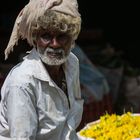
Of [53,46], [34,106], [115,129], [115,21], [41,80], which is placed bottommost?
[115,21]

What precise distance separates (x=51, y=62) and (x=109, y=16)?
6.67 metres

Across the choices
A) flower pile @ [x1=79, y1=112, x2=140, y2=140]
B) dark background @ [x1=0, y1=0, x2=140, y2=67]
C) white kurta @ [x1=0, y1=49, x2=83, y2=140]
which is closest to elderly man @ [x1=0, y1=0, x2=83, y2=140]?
white kurta @ [x1=0, y1=49, x2=83, y2=140]

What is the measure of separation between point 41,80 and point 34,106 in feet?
0.53

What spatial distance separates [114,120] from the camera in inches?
210

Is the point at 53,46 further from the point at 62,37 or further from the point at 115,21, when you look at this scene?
the point at 115,21

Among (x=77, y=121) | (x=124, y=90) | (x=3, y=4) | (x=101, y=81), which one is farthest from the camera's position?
(x=3, y=4)

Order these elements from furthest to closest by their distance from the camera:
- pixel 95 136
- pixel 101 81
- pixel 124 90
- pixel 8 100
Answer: pixel 124 90, pixel 101 81, pixel 95 136, pixel 8 100

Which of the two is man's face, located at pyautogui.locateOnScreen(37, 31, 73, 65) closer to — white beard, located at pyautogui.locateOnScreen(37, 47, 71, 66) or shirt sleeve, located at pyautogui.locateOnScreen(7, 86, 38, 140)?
white beard, located at pyautogui.locateOnScreen(37, 47, 71, 66)

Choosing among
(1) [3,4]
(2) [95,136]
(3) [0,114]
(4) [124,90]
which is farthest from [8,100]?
(1) [3,4]

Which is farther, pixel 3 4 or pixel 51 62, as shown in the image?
pixel 3 4

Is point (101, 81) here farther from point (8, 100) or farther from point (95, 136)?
point (8, 100)

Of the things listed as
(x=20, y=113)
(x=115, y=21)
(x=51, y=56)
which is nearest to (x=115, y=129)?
(x=51, y=56)

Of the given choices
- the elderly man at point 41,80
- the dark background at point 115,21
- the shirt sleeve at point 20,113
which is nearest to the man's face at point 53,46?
the elderly man at point 41,80

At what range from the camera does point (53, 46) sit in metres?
4.01
